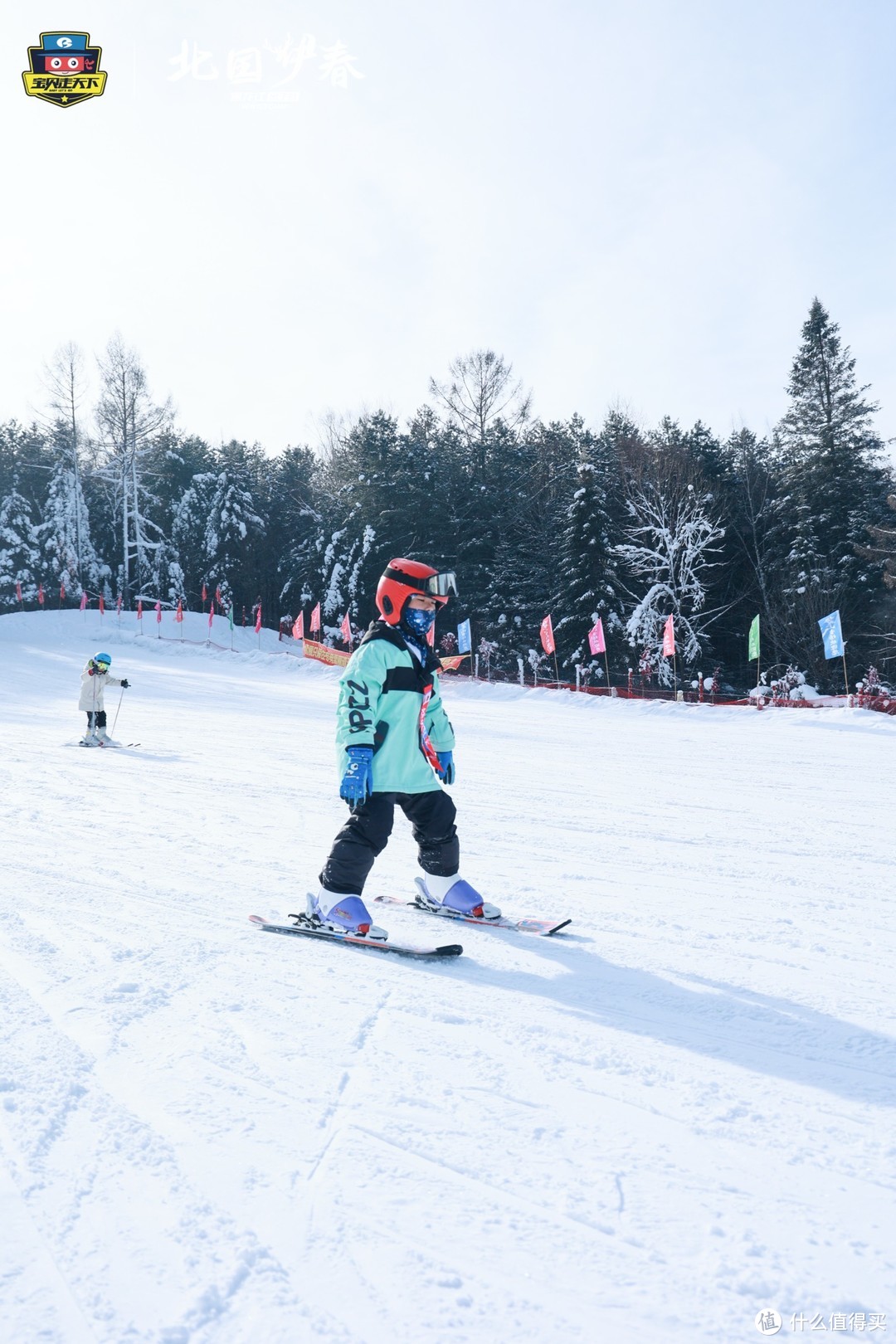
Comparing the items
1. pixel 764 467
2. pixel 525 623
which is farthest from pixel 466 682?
pixel 764 467

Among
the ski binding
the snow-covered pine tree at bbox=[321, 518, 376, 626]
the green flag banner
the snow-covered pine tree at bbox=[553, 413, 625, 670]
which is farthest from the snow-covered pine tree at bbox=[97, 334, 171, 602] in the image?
the ski binding

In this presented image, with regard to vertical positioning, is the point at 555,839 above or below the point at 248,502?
below

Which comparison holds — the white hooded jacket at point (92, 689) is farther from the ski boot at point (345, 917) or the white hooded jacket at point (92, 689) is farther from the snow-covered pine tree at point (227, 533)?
the snow-covered pine tree at point (227, 533)

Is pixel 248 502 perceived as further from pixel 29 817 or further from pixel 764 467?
pixel 29 817

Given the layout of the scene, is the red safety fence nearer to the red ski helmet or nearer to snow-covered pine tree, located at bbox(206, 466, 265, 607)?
the red ski helmet

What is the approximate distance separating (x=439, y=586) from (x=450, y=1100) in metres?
2.34

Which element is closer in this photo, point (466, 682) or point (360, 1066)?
point (360, 1066)

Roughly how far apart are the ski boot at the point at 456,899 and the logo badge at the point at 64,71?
953 centimetres

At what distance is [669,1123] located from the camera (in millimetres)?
2285

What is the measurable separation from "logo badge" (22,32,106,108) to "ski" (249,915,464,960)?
31.1 ft

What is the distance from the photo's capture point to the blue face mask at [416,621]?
4148 millimetres

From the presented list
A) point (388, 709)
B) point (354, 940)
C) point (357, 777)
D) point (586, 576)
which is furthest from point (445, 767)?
point (586, 576)

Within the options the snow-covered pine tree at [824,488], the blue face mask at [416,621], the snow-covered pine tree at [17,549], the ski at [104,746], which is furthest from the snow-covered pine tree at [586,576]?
the snow-covered pine tree at [17,549]

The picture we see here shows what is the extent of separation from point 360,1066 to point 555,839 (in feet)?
12.5
